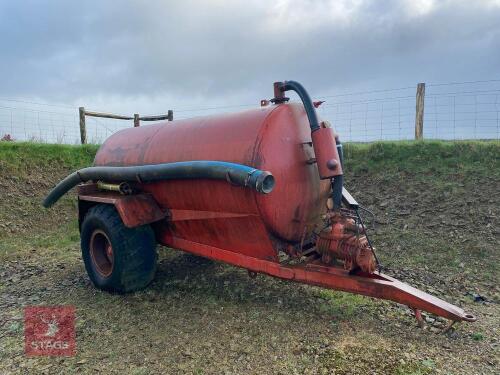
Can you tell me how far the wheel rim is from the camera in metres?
4.82

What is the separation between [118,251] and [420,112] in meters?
7.52

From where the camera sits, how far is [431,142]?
24.7ft

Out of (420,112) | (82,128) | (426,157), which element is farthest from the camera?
(82,128)

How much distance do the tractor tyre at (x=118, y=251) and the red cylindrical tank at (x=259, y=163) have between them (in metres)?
0.51

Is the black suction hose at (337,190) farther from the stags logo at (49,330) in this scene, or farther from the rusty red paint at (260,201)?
the stags logo at (49,330)

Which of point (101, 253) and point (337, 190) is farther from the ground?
point (337, 190)

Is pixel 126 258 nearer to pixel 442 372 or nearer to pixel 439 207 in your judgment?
pixel 442 372

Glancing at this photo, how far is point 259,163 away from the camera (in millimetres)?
3512

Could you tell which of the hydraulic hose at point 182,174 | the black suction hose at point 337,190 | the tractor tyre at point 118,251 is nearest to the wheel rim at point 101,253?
the tractor tyre at point 118,251

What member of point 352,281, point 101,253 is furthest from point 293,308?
point 101,253

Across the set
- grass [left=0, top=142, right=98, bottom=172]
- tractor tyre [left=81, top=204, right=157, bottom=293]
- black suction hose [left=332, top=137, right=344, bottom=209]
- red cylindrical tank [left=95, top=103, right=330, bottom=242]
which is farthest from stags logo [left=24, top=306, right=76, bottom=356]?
grass [left=0, top=142, right=98, bottom=172]

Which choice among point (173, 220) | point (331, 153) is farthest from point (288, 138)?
point (173, 220)

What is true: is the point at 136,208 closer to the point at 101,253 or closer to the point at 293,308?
the point at 101,253

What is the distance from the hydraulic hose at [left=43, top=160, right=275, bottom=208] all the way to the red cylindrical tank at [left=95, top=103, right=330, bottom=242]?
15 centimetres
